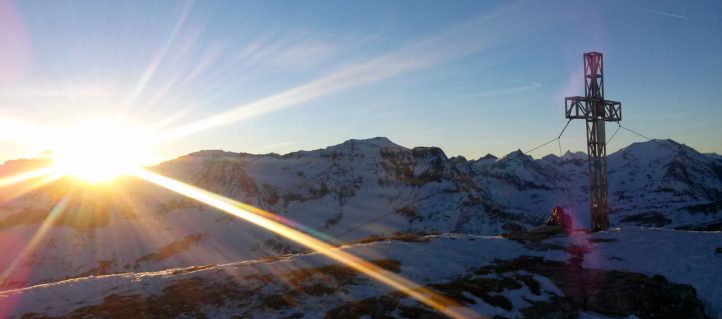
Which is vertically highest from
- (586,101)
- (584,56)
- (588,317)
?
(584,56)

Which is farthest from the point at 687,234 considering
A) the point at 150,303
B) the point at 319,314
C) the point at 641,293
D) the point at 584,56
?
the point at 150,303

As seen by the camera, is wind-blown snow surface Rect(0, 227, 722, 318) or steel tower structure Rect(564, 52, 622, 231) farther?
steel tower structure Rect(564, 52, 622, 231)

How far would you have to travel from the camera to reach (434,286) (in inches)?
1089

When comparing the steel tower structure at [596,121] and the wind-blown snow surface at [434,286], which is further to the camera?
the steel tower structure at [596,121]

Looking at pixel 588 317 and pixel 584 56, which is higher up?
pixel 584 56

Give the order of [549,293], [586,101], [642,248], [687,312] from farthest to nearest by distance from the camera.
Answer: [586,101], [642,248], [549,293], [687,312]

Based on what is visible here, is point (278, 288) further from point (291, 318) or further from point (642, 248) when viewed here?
point (642, 248)

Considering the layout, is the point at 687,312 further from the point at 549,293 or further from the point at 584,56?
the point at 584,56

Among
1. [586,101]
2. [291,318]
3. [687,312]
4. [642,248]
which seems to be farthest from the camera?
[586,101]

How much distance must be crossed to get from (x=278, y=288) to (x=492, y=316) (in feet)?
33.1

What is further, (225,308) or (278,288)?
(278,288)

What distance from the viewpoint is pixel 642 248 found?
33.3 meters

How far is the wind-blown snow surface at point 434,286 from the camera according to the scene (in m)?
24.4

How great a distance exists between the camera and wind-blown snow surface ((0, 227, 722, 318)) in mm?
24406
